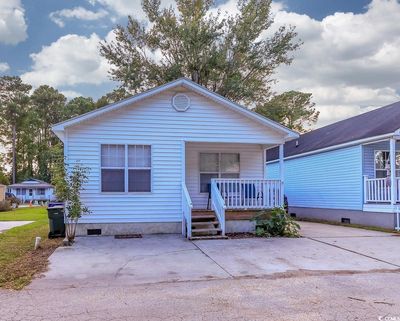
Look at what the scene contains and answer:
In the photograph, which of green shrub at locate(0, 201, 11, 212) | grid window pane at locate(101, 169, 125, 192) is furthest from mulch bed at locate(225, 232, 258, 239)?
green shrub at locate(0, 201, 11, 212)

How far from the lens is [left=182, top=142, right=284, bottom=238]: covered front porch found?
11.3m

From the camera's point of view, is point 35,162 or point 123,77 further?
point 35,162

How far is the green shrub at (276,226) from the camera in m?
11.3

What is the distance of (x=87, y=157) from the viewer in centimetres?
1127

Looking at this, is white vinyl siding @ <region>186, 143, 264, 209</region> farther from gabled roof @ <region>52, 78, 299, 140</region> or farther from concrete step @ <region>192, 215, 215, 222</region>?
concrete step @ <region>192, 215, 215, 222</region>

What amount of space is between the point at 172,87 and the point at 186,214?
3.91 m

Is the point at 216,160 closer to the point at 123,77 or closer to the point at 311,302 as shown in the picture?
the point at 311,302

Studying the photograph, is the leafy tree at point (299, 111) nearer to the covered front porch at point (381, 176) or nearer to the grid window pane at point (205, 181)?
the covered front porch at point (381, 176)

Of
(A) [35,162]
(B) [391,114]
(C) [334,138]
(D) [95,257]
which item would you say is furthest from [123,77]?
(A) [35,162]

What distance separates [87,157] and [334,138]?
451 inches

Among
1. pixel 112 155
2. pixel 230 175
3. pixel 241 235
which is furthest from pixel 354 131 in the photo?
pixel 112 155

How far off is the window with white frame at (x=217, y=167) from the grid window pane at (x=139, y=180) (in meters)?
2.31

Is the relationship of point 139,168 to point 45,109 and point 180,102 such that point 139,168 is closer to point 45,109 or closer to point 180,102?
point 180,102

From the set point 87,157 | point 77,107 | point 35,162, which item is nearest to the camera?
point 87,157
